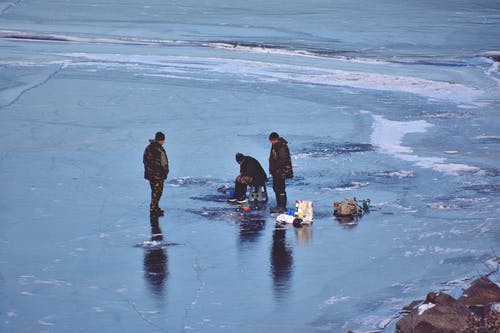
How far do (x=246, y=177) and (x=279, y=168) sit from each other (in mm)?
583

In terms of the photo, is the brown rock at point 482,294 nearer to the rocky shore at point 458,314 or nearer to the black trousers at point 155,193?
the rocky shore at point 458,314

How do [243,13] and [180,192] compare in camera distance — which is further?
[243,13]

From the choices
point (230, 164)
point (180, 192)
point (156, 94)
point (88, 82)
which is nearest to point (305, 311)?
point (180, 192)

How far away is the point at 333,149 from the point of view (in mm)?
20891

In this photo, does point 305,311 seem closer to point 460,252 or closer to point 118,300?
point 118,300

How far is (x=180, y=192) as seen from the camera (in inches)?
683

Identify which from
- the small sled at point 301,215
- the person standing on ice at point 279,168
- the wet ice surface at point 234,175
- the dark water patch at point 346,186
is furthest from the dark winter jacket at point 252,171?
the dark water patch at point 346,186

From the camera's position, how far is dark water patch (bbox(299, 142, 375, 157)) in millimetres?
20484

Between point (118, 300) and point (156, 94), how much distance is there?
52.2 feet

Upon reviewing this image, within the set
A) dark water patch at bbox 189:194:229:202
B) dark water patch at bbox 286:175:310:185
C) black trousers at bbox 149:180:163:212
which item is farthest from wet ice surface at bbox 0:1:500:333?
black trousers at bbox 149:180:163:212

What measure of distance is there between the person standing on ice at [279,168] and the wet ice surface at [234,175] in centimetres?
30

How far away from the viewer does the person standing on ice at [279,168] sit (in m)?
16.0

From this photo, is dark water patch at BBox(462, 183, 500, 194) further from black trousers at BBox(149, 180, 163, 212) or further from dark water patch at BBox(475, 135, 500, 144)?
black trousers at BBox(149, 180, 163, 212)

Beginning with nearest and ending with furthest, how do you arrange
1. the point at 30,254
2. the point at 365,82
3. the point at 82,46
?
1. the point at 30,254
2. the point at 365,82
3. the point at 82,46
